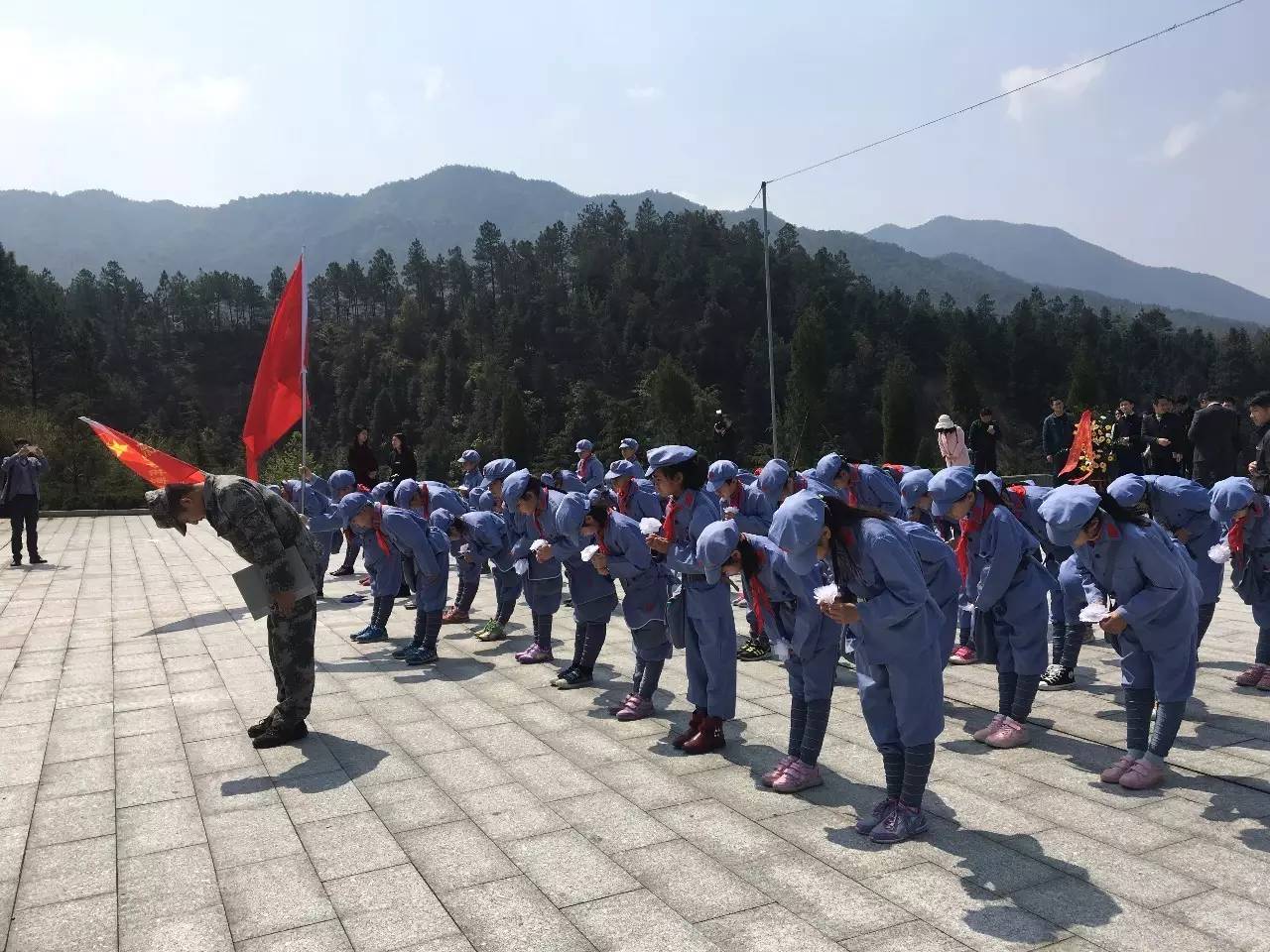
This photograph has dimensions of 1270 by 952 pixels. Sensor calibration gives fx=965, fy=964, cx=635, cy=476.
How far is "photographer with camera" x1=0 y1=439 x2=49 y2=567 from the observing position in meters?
16.4

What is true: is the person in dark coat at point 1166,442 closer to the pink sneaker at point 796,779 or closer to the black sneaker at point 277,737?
the pink sneaker at point 796,779

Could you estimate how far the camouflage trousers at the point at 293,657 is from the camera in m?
6.45

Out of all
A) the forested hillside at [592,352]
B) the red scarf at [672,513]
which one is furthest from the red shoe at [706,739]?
the forested hillside at [592,352]

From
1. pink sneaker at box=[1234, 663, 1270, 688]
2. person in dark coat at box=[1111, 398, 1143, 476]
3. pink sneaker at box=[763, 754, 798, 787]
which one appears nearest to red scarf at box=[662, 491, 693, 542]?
pink sneaker at box=[763, 754, 798, 787]

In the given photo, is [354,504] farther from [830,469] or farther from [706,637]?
[706,637]

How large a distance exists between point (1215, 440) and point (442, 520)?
967cm

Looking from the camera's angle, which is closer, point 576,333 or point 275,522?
point 275,522

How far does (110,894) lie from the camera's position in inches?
172

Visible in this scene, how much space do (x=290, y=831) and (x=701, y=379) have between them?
82238 millimetres

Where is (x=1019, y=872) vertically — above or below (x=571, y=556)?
below

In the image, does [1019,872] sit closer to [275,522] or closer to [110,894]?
[110,894]

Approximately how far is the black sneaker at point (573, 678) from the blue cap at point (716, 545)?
2865 mm

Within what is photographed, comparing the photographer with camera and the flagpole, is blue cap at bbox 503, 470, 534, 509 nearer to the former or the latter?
the flagpole

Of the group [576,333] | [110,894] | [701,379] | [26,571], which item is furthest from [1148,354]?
[110,894]
